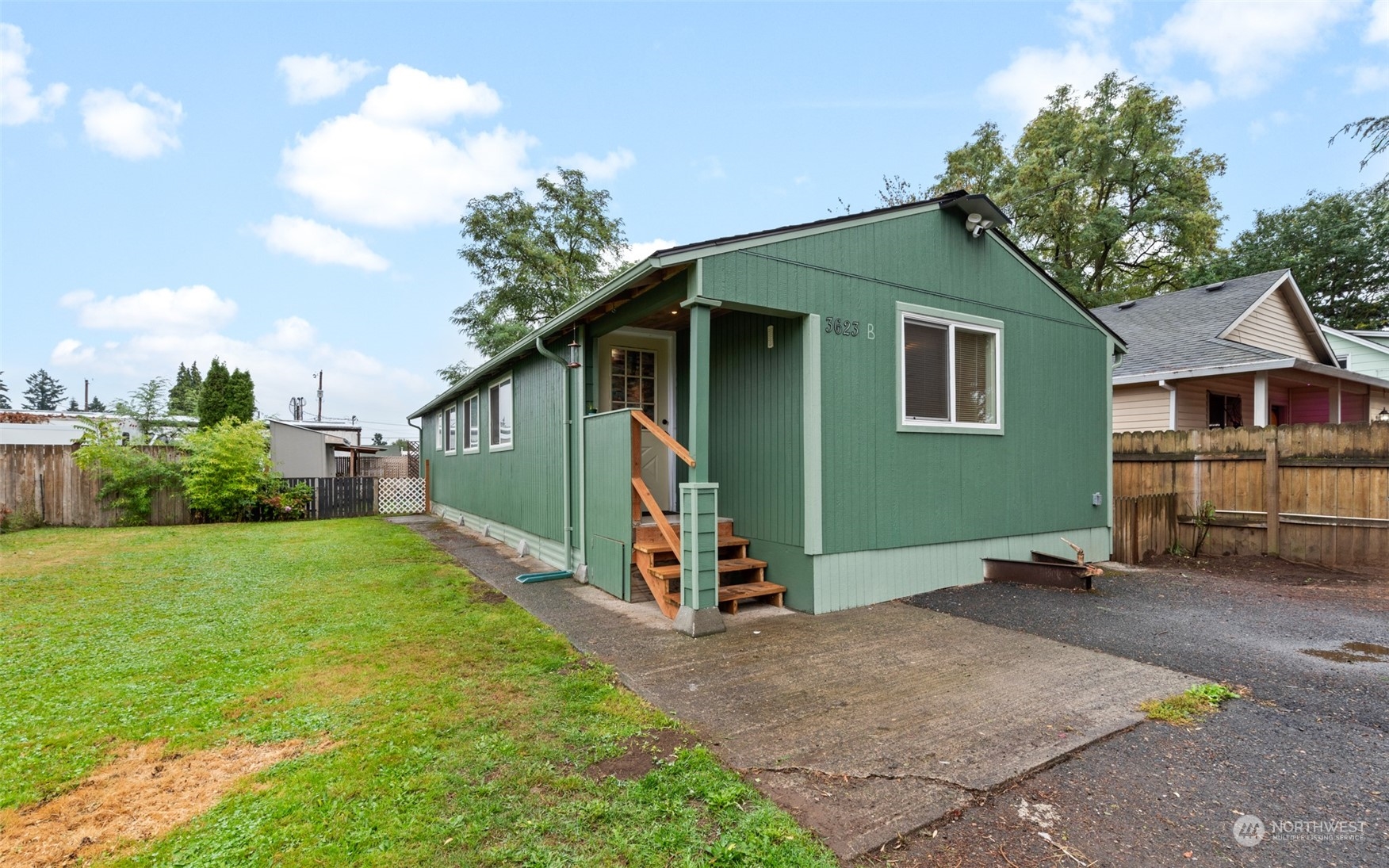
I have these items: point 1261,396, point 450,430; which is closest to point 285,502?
point 450,430

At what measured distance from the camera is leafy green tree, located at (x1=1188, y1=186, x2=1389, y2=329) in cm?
2059

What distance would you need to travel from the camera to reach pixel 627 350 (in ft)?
22.1

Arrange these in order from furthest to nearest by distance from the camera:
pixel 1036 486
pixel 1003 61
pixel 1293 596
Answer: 1. pixel 1003 61
2. pixel 1036 486
3. pixel 1293 596

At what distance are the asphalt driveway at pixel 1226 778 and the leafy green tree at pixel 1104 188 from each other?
18.6 m

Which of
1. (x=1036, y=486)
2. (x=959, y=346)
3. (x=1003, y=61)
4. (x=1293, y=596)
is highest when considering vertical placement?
(x=1003, y=61)

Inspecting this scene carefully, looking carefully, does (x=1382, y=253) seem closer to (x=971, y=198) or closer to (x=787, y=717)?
(x=971, y=198)

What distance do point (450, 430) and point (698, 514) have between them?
10.8 m

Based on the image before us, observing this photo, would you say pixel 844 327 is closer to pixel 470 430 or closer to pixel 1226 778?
pixel 1226 778

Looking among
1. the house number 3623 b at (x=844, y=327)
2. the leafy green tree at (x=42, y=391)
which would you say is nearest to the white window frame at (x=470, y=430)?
the house number 3623 b at (x=844, y=327)

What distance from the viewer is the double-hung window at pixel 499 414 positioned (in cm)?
900

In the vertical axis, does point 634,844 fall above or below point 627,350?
below

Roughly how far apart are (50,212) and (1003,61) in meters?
17.6

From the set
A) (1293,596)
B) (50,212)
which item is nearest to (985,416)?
(1293,596)

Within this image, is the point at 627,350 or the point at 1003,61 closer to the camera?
the point at 627,350
